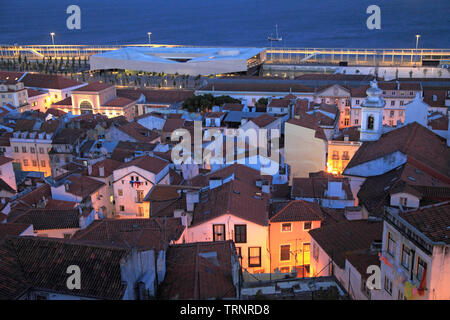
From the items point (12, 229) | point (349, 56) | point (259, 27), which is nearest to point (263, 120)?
point (12, 229)

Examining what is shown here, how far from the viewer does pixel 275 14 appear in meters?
180

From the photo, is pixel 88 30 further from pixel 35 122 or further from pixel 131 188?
pixel 131 188

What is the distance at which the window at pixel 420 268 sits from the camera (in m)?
10.0

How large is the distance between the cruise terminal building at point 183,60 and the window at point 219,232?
56.4 meters

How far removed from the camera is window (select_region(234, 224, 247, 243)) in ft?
55.8

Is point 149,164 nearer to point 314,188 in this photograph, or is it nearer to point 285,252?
point 314,188

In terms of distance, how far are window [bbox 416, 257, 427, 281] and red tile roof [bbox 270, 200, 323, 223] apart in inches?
282

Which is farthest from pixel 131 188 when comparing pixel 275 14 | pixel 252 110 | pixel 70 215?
pixel 275 14

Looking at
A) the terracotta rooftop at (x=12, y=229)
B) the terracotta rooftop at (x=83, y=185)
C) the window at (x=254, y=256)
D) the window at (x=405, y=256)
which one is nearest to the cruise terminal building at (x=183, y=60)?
the terracotta rooftop at (x=83, y=185)

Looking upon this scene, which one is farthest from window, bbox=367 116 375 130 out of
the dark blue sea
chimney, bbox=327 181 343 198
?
the dark blue sea

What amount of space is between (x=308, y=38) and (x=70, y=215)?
371ft

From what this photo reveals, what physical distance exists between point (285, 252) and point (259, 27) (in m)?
Result: 139

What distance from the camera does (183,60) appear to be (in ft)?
260

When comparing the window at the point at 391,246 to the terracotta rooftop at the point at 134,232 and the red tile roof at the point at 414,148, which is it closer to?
the terracotta rooftop at the point at 134,232
